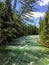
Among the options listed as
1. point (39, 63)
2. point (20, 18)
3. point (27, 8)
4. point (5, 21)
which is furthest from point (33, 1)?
point (39, 63)

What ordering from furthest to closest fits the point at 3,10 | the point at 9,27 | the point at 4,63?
1. the point at 9,27
2. the point at 3,10
3. the point at 4,63

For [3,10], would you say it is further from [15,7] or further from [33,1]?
[33,1]

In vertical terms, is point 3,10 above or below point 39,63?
above

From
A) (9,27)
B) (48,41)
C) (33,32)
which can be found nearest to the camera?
(9,27)

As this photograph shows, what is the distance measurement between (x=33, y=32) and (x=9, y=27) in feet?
317

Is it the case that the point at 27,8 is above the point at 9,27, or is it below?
above

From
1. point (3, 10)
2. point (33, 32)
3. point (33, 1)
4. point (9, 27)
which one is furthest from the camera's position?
point (33, 32)

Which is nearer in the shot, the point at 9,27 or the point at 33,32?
the point at 9,27

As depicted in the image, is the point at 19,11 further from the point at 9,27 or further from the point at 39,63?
the point at 39,63

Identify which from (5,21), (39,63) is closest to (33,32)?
(5,21)

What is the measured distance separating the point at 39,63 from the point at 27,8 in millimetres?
13998

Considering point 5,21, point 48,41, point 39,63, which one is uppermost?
point 5,21

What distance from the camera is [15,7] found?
99.1 ft

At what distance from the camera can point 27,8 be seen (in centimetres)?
2969
